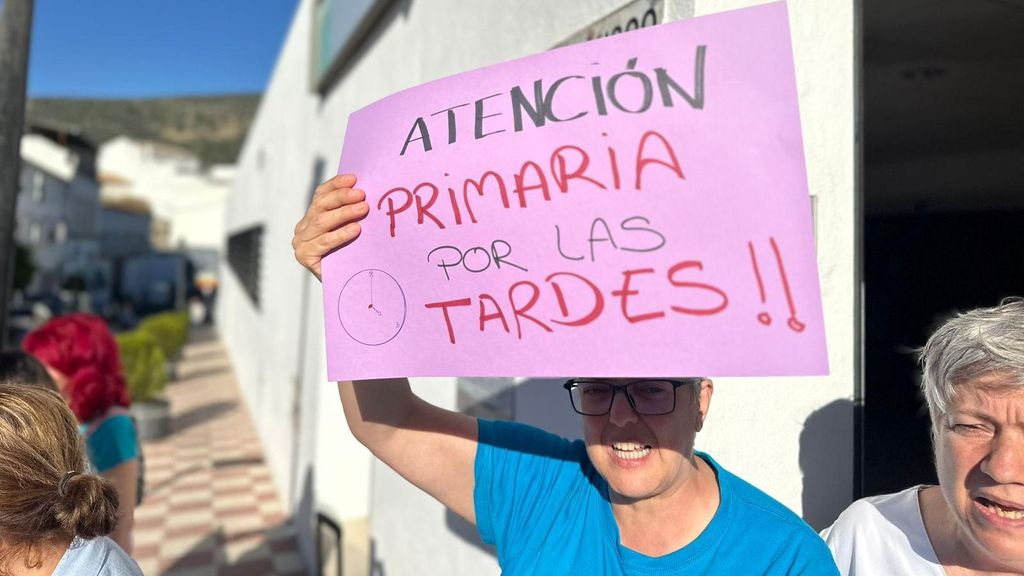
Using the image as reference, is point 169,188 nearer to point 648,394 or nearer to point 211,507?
point 211,507

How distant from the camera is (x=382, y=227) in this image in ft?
3.63

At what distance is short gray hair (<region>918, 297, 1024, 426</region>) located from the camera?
94cm

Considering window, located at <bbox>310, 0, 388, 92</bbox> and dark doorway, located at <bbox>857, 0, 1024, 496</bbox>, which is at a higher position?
window, located at <bbox>310, 0, 388, 92</bbox>

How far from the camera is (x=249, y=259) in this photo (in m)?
11.6

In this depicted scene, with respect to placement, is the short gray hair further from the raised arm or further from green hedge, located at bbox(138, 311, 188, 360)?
green hedge, located at bbox(138, 311, 188, 360)

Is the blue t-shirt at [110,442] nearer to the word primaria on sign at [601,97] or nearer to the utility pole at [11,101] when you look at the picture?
the utility pole at [11,101]

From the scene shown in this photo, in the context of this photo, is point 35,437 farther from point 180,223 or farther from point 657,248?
point 180,223

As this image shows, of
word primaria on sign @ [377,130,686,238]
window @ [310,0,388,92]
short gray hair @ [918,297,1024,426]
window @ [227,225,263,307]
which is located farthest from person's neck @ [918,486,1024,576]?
window @ [227,225,263,307]

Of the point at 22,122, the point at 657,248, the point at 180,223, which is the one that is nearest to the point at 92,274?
the point at 180,223

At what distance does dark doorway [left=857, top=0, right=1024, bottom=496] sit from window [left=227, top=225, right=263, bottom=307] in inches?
355

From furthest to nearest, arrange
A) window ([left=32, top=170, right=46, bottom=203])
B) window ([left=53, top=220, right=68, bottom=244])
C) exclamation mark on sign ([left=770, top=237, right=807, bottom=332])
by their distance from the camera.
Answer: window ([left=53, top=220, right=68, bottom=244]), window ([left=32, top=170, right=46, bottom=203]), exclamation mark on sign ([left=770, top=237, right=807, bottom=332])

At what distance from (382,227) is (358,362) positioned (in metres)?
0.23

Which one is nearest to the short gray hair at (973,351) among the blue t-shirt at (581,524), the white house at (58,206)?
the blue t-shirt at (581,524)

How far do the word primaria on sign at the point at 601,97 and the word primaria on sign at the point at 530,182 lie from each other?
5 cm
